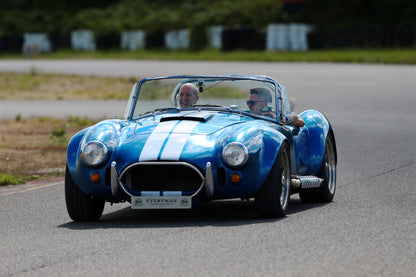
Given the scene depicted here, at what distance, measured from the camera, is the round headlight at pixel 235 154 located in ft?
23.9

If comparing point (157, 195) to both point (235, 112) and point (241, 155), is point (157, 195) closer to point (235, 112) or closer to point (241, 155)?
point (241, 155)

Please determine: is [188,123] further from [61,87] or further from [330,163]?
[61,87]

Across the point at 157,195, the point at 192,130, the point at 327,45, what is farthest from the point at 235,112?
the point at 327,45

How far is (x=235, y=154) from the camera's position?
23.9 feet

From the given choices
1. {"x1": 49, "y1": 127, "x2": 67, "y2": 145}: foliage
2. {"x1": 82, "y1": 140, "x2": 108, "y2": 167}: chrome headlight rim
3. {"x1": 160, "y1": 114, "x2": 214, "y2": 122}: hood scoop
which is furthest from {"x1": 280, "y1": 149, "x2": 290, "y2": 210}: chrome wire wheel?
{"x1": 49, "y1": 127, "x2": 67, "y2": 145}: foliage

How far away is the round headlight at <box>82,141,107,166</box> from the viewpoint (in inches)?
294

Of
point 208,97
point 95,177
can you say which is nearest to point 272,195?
point 95,177

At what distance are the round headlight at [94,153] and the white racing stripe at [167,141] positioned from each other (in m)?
0.35

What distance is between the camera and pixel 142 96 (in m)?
9.04

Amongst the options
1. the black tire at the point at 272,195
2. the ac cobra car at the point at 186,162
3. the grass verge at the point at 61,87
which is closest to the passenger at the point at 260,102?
the ac cobra car at the point at 186,162

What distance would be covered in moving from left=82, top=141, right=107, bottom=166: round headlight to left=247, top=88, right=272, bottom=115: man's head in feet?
5.67

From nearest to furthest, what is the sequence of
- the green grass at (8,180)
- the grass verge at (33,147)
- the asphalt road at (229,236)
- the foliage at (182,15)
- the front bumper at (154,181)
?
the asphalt road at (229,236) < the front bumper at (154,181) < the green grass at (8,180) < the grass verge at (33,147) < the foliage at (182,15)

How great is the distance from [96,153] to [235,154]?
112 centimetres

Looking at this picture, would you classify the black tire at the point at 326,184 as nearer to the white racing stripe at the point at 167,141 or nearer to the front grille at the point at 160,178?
the white racing stripe at the point at 167,141
